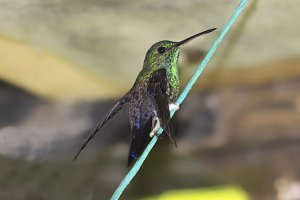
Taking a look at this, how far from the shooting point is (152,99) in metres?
1.35

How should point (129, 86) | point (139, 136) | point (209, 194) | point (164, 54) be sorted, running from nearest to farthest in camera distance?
point (139, 136) → point (164, 54) → point (129, 86) → point (209, 194)

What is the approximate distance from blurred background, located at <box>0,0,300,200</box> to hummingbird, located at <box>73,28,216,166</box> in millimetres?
143

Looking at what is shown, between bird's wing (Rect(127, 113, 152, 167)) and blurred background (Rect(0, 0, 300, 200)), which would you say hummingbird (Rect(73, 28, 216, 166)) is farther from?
blurred background (Rect(0, 0, 300, 200))

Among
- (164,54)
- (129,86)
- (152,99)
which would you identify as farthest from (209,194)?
(152,99)

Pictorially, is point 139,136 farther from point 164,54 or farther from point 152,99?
point 164,54

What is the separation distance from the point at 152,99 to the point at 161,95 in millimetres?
42

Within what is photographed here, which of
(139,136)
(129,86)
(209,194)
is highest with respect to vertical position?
(139,136)

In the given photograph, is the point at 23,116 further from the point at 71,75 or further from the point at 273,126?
the point at 273,126

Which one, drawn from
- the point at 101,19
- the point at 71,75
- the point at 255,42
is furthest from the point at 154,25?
the point at 71,75

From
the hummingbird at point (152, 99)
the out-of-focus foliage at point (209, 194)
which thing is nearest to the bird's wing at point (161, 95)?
the hummingbird at point (152, 99)

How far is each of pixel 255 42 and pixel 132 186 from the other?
91 cm

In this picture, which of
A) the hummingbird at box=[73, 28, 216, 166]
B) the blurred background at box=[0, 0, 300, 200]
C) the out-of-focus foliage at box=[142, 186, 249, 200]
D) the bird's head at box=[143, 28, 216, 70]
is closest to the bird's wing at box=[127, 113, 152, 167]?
the hummingbird at box=[73, 28, 216, 166]

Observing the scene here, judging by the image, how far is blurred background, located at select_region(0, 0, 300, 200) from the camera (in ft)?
5.34

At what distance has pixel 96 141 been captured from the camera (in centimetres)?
238
